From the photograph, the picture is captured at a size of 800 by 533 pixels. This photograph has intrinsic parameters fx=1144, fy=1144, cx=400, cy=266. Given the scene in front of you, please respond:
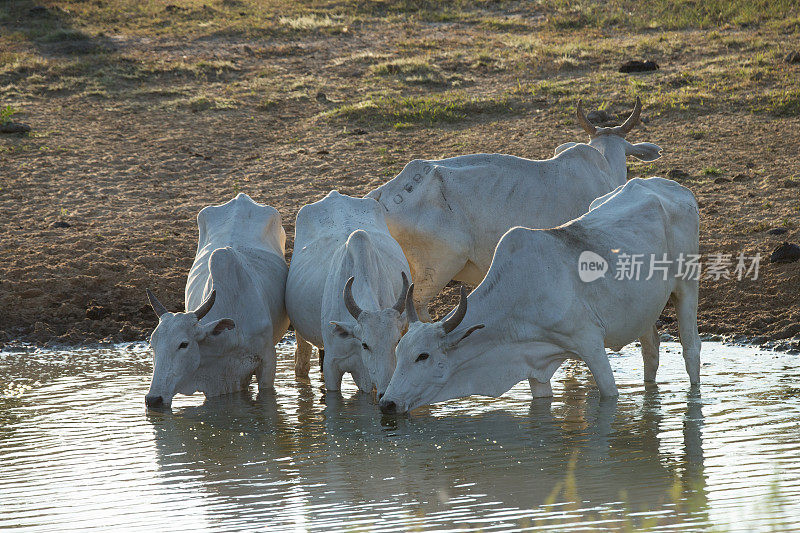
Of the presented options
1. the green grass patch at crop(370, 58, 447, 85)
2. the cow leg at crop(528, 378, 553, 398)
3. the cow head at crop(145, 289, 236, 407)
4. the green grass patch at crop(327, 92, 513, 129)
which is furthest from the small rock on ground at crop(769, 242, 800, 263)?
the green grass patch at crop(370, 58, 447, 85)

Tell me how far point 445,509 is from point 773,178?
8.14m

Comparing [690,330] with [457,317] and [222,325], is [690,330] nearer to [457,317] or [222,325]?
[457,317]

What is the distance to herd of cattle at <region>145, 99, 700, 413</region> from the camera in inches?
248

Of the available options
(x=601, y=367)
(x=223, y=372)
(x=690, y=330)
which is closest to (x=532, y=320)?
(x=601, y=367)

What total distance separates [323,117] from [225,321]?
8838 millimetres

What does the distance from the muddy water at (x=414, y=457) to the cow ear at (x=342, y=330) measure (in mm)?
467

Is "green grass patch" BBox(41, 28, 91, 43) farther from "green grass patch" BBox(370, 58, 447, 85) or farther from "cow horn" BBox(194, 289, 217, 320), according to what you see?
"cow horn" BBox(194, 289, 217, 320)

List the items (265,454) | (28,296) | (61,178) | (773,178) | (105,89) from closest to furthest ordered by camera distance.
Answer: (265,454)
(28,296)
(773,178)
(61,178)
(105,89)

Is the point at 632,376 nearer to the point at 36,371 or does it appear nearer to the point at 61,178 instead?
the point at 36,371

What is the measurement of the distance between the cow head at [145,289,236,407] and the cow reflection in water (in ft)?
0.49

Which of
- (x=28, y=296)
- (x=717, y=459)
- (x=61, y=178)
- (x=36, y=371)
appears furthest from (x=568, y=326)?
(x=61, y=178)

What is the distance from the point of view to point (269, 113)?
16484 mm

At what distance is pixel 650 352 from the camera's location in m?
7.42

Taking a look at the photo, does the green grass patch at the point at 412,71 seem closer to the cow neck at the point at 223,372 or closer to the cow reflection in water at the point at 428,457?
the cow neck at the point at 223,372
